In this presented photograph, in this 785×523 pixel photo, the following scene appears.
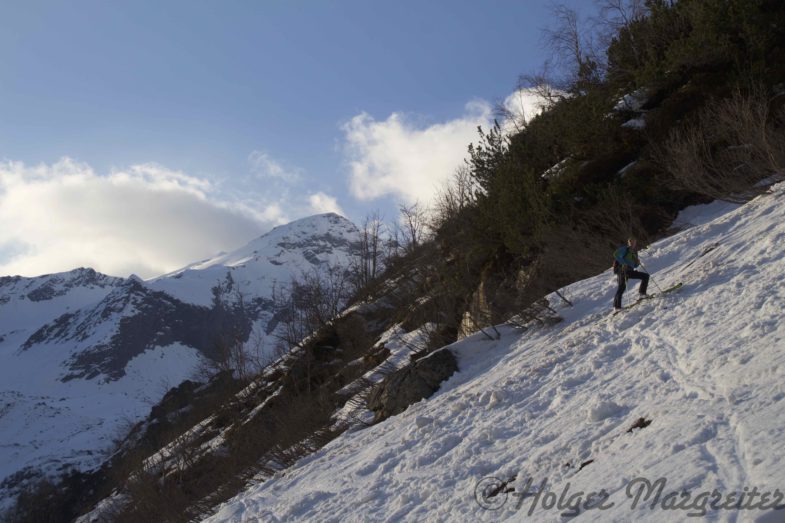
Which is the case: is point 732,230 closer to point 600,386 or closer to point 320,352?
point 600,386

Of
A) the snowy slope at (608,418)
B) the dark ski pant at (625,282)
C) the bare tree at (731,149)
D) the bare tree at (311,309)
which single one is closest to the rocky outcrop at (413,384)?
the snowy slope at (608,418)

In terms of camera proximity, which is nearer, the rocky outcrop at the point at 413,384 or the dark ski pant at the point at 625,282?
the dark ski pant at the point at 625,282

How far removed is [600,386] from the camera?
7.98 m

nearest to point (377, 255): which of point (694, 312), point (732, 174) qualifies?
point (732, 174)

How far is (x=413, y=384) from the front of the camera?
42.7 feet

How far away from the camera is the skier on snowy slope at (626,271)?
11.2 metres

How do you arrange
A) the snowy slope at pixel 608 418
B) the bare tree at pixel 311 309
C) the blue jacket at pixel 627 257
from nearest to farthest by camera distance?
the snowy slope at pixel 608 418 → the blue jacket at pixel 627 257 → the bare tree at pixel 311 309

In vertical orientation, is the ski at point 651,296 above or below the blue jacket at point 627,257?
below

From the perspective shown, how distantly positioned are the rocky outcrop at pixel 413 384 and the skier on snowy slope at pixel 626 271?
413 centimetres

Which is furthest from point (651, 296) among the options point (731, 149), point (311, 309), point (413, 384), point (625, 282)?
point (311, 309)

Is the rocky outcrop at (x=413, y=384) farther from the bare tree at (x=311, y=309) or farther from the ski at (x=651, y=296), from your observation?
the bare tree at (x=311, y=309)

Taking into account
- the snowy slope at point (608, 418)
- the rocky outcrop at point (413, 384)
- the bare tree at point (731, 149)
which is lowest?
the snowy slope at point (608, 418)

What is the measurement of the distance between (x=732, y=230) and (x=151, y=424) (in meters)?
37.8

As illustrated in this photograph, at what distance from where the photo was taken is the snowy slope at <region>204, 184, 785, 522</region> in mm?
5105
